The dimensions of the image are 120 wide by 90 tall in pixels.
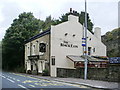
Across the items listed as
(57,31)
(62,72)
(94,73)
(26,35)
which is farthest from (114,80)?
(26,35)

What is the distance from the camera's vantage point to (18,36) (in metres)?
41.5

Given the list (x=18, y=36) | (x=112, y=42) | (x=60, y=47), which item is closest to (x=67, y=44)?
(x=60, y=47)

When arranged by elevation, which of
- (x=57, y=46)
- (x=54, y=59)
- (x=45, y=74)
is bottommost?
(x=45, y=74)

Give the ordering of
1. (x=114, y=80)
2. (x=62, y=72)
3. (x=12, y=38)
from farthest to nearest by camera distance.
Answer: (x=12, y=38) → (x=62, y=72) → (x=114, y=80)

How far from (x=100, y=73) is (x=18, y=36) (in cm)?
2719

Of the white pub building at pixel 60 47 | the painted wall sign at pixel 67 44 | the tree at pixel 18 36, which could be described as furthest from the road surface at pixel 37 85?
the tree at pixel 18 36

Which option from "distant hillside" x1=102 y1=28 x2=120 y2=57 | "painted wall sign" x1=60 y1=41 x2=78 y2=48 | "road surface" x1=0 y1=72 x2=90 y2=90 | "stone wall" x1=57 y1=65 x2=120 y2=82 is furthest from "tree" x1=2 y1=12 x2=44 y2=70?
"road surface" x1=0 y1=72 x2=90 y2=90

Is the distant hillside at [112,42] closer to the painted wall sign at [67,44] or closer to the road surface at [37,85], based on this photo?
the painted wall sign at [67,44]

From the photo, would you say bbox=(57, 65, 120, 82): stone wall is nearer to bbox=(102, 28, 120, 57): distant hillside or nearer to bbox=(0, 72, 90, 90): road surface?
bbox=(0, 72, 90, 90): road surface

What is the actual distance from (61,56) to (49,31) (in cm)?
432

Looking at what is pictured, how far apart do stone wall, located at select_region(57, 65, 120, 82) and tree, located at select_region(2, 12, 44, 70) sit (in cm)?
2064

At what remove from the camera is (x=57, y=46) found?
93.1 feet

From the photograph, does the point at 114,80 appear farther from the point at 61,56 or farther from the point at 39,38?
the point at 39,38

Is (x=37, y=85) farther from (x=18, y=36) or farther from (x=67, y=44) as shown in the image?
(x=18, y=36)
